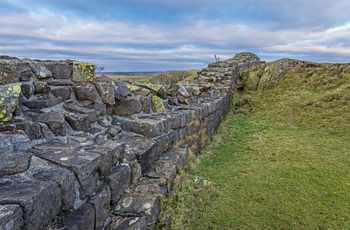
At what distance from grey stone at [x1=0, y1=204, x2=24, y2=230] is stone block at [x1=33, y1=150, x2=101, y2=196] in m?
0.70

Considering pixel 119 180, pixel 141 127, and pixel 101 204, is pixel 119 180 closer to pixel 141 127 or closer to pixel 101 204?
pixel 101 204

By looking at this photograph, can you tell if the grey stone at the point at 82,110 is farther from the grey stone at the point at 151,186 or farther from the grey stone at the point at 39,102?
the grey stone at the point at 151,186

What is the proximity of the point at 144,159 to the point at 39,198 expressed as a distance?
2.11 meters

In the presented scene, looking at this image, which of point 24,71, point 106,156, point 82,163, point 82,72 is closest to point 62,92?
point 82,72

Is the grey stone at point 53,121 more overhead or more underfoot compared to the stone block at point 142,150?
more overhead

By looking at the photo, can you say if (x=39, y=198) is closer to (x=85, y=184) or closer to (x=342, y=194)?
(x=85, y=184)

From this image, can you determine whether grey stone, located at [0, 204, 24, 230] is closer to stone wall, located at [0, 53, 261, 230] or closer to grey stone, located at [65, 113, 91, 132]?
stone wall, located at [0, 53, 261, 230]

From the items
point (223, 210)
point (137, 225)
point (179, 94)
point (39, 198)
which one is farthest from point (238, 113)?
point (39, 198)

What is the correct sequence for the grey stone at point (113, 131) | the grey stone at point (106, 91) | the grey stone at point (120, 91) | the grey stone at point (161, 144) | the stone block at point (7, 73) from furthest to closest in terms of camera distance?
1. the grey stone at point (120, 91)
2. the grey stone at point (161, 144)
3. the grey stone at point (106, 91)
4. the grey stone at point (113, 131)
5. the stone block at point (7, 73)

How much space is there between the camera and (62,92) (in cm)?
399

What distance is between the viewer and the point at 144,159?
400 cm

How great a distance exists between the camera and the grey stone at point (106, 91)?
447 cm

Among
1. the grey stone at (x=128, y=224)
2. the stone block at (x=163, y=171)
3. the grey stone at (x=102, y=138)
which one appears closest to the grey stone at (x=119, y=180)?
the grey stone at (x=128, y=224)

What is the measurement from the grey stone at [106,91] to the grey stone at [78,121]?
2.67 ft
